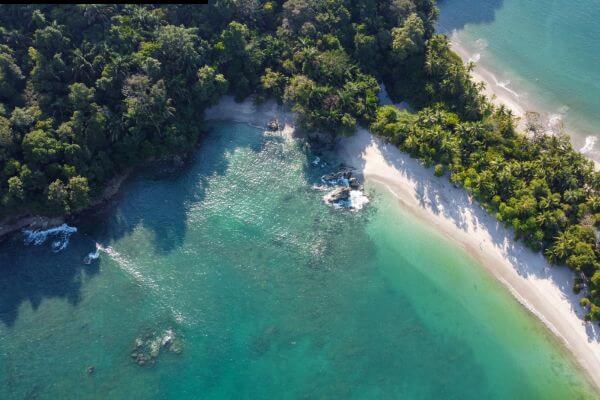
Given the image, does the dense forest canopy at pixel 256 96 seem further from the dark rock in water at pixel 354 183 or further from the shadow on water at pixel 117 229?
the dark rock in water at pixel 354 183

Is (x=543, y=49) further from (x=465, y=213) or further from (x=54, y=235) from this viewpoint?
(x=54, y=235)

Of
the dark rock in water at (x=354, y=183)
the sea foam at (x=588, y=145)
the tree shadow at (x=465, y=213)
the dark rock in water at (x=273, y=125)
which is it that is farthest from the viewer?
the sea foam at (x=588, y=145)

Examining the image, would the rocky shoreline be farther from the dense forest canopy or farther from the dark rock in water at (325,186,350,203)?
the dark rock in water at (325,186,350,203)

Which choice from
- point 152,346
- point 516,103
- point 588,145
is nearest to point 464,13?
point 516,103

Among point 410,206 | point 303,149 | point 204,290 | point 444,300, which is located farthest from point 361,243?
point 204,290

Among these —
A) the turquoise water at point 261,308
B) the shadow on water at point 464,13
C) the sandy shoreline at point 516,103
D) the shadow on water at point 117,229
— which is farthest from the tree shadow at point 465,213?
the shadow on water at point 464,13

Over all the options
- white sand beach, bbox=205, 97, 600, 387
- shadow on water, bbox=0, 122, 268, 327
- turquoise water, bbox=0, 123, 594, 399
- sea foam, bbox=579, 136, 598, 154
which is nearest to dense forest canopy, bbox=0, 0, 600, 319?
white sand beach, bbox=205, 97, 600, 387
